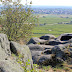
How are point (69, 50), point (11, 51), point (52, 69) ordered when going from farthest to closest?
1. point (69, 50)
2. point (52, 69)
3. point (11, 51)

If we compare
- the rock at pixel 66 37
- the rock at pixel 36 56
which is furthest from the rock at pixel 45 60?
the rock at pixel 66 37

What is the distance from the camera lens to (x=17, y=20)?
70.7 feet

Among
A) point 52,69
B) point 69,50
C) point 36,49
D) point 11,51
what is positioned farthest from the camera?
point 36,49

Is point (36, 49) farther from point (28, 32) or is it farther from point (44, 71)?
point (44, 71)

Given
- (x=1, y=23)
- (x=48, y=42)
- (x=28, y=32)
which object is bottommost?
(x=48, y=42)

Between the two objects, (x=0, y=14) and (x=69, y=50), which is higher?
(x=0, y=14)

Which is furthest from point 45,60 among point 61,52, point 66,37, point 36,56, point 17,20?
point 66,37

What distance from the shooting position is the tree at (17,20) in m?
21.5

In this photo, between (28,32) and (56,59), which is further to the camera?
(28,32)

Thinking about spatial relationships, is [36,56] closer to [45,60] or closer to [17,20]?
[45,60]

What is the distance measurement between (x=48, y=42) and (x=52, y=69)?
11403mm

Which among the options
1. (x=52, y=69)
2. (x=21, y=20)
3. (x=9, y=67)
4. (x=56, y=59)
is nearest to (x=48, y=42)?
(x=21, y=20)

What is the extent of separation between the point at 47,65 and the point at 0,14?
462 inches

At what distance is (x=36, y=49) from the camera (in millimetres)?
20969
